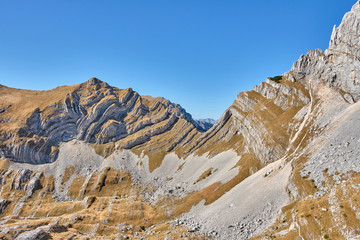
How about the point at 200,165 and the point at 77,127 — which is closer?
the point at 200,165

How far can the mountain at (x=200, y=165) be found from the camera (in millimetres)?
47875

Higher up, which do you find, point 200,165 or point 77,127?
point 77,127

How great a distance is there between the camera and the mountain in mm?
47875

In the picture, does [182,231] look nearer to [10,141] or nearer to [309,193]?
[309,193]

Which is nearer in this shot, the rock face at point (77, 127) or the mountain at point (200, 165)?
the mountain at point (200, 165)

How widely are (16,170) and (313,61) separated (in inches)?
8424

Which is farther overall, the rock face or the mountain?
the rock face

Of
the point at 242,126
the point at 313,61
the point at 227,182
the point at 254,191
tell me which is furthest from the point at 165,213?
the point at 313,61

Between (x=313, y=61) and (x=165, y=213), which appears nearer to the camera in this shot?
(x=165, y=213)

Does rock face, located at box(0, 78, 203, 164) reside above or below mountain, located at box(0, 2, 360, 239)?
above

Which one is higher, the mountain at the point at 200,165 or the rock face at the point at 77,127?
the rock face at the point at 77,127

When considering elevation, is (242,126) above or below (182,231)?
above

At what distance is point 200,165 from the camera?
120m

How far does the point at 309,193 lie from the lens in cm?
4550
